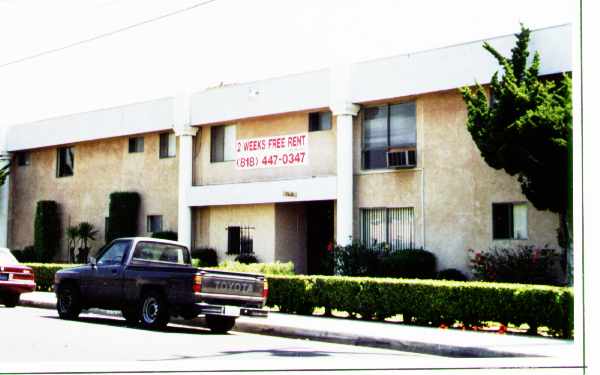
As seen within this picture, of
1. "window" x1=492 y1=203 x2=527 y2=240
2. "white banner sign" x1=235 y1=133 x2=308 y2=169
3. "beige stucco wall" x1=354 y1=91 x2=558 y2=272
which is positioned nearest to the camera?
"window" x1=492 y1=203 x2=527 y2=240

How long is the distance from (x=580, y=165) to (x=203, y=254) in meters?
21.0

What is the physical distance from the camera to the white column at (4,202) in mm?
38062

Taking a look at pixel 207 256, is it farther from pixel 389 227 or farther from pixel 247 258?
pixel 389 227

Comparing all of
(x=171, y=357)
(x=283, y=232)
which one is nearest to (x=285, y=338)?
(x=171, y=357)

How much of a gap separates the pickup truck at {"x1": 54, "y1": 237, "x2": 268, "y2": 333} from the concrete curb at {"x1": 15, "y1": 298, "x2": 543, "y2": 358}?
0.58m

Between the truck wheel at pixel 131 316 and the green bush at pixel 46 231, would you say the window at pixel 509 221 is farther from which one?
the green bush at pixel 46 231

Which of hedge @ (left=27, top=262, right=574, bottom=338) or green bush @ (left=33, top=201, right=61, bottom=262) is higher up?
green bush @ (left=33, top=201, right=61, bottom=262)

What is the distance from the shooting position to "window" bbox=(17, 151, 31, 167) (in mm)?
38250

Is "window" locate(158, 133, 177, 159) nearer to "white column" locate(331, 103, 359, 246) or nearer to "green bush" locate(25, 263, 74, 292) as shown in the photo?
"green bush" locate(25, 263, 74, 292)

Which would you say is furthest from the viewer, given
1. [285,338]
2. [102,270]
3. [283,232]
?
[283,232]

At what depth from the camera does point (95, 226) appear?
112 feet

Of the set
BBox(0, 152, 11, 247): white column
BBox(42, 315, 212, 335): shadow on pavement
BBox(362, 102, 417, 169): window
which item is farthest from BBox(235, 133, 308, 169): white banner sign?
BBox(0, 152, 11, 247): white column

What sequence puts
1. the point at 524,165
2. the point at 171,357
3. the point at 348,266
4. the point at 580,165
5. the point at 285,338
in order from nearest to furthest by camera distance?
the point at 580,165, the point at 171,357, the point at 285,338, the point at 524,165, the point at 348,266

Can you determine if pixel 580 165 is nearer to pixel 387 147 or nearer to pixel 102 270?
A: pixel 102 270
